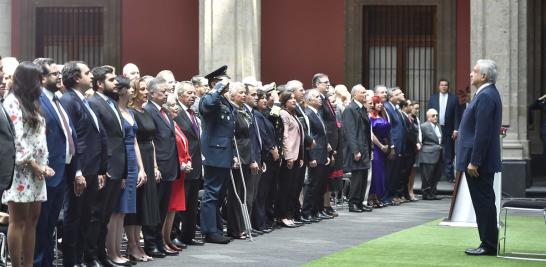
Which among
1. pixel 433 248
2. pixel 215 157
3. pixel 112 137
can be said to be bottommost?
pixel 433 248

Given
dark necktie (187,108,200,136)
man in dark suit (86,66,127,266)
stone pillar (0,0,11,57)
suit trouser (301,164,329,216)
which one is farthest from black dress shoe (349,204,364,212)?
stone pillar (0,0,11,57)

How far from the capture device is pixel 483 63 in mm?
12523

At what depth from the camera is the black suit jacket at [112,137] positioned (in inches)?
434

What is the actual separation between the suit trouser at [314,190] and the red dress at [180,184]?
12.1 ft

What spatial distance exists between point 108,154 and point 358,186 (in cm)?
743

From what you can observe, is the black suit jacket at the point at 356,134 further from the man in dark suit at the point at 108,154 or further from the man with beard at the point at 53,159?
the man with beard at the point at 53,159

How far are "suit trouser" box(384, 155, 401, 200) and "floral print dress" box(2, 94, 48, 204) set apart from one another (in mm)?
10147

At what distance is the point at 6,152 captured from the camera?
9125 millimetres

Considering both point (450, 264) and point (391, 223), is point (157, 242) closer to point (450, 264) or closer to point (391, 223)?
point (450, 264)

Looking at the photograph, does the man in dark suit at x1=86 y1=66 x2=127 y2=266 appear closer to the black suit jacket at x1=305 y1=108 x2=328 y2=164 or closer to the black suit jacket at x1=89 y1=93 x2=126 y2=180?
the black suit jacket at x1=89 y1=93 x2=126 y2=180

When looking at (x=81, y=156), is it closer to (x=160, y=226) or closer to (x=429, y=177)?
(x=160, y=226)

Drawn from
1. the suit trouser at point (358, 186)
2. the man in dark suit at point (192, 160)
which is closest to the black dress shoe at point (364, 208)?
the suit trouser at point (358, 186)

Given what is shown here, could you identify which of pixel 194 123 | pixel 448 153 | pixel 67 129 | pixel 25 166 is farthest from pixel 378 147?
pixel 25 166

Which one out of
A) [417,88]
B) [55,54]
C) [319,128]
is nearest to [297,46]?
[417,88]
